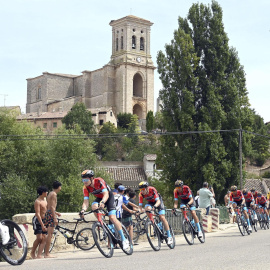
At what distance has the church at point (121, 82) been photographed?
128 meters

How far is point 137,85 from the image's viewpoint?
438 feet

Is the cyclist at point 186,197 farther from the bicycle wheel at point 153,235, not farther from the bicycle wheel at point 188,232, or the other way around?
the bicycle wheel at point 153,235

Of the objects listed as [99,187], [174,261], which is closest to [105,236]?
[99,187]

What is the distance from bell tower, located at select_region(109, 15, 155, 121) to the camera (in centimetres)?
12812

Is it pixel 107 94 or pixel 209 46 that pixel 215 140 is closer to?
pixel 209 46

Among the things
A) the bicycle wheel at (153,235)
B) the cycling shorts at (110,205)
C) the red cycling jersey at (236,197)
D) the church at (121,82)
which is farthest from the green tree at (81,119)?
the cycling shorts at (110,205)

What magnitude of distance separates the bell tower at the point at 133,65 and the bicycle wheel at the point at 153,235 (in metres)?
114

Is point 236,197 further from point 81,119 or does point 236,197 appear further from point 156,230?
point 81,119

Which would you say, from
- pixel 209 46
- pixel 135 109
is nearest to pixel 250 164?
pixel 135 109

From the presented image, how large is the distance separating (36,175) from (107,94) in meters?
84.4

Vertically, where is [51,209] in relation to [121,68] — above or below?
below

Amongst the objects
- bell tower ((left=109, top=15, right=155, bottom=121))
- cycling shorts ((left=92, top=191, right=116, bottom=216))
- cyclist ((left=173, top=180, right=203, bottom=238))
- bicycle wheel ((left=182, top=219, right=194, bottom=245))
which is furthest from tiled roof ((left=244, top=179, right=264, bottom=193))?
bell tower ((left=109, top=15, right=155, bottom=121))

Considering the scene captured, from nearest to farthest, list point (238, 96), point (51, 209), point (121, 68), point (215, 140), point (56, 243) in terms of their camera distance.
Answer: point (51, 209), point (56, 243), point (215, 140), point (238, 96), point (121, 68)

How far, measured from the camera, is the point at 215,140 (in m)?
38.2
